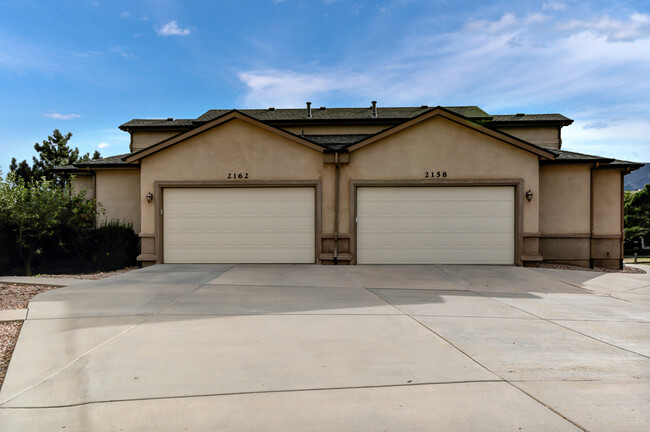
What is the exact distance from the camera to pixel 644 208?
4678 centimetres

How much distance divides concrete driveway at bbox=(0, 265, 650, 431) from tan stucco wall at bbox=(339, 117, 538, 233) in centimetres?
510

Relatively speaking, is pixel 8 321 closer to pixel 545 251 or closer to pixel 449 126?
pixel 449 126

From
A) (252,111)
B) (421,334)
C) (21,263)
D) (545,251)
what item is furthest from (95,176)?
(545,251)

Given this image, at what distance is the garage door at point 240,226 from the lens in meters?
12.8

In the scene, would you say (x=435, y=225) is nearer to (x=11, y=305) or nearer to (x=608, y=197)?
(x=608, y=197)

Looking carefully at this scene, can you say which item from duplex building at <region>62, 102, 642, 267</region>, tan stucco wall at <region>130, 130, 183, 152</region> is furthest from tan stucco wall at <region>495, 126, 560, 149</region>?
tan stucco wall at <region>130, 130, 183, 152</region>

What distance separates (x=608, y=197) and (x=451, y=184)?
606cm

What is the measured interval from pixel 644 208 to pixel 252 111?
4686 centimetres

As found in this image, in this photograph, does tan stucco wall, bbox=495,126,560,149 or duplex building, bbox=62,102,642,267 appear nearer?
duplex building, bbox=62,102,642,267

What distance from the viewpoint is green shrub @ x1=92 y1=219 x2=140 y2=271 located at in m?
13.3

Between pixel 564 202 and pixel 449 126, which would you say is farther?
pixel 564 202

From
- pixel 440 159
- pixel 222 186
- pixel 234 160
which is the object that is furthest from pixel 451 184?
→ pixel 222 186

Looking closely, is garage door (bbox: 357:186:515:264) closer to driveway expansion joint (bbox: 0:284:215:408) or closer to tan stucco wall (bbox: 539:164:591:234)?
tan stucco wall (bbox: 539:164:591:234)

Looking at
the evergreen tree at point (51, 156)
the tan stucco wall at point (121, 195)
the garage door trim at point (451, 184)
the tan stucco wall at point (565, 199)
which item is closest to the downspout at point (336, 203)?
the garage door trim at point (451, 184)
